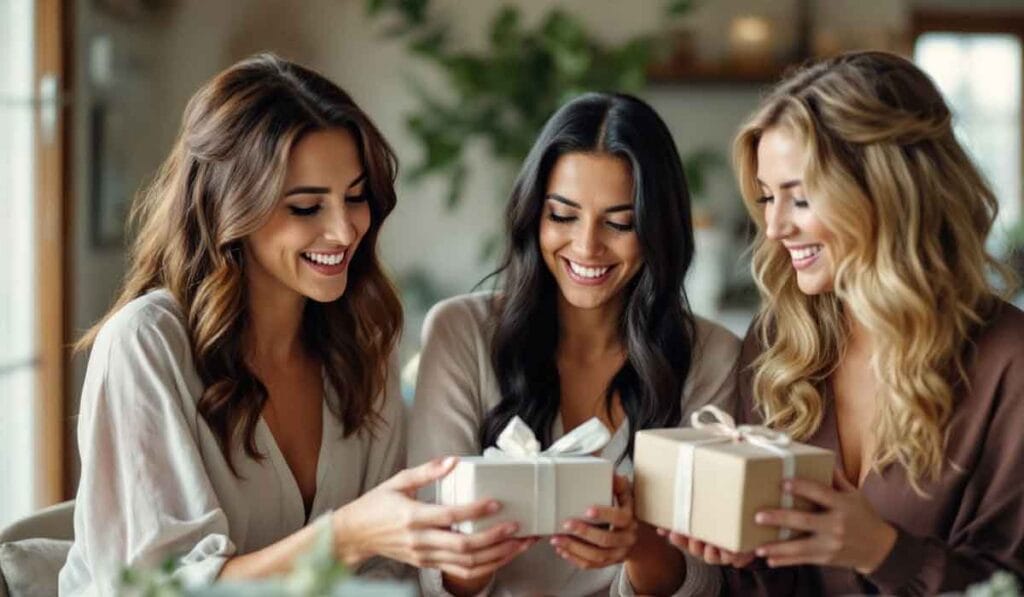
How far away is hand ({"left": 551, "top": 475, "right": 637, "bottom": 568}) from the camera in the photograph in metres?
1.85

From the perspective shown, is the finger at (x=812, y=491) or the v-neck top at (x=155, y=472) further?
the v-neck top at (x=155, y=472)

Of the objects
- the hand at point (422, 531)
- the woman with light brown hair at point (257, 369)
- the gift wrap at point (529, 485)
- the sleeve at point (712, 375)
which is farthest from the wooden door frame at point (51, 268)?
the gift wrap at point (529, 485)

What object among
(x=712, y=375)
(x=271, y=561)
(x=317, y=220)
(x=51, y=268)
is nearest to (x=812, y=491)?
(x=712, y=375)

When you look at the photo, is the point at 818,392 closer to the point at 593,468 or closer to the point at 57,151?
the point at 593,468

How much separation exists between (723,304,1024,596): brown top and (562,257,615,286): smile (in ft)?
1.81

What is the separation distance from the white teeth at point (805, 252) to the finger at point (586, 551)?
533 millimetres

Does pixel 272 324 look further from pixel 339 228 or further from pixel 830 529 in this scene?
pixel 830 529

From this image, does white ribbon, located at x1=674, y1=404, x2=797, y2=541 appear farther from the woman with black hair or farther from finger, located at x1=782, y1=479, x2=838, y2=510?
the woman with black hair

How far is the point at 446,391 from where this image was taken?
2311mm

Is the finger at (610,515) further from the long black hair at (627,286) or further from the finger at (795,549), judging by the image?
the long black hair at (627,286)

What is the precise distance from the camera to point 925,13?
7562 millimetres

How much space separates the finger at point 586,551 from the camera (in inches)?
74.7

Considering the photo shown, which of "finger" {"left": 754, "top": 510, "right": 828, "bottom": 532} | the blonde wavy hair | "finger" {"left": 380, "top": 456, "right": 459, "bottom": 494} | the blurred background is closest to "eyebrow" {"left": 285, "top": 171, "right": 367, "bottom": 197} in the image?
"finger" {"left": 380, "top": 456, "right": 459, "bottom": 494}

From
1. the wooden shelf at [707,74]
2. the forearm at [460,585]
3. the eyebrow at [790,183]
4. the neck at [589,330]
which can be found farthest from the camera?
the wooden shelf at [707,74]
